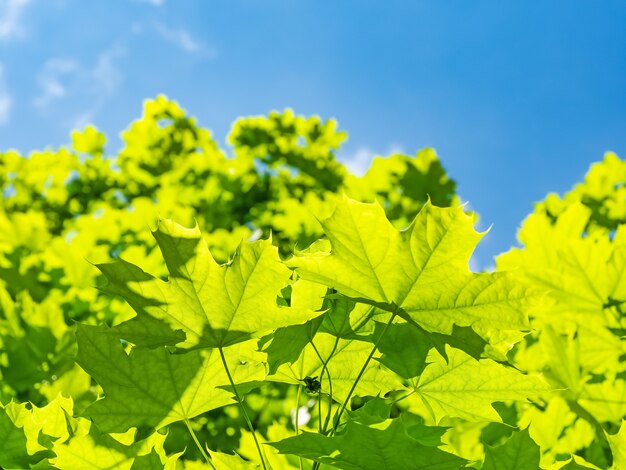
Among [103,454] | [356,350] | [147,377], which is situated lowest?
[103,454]

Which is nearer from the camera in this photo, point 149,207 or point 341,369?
point 341,369

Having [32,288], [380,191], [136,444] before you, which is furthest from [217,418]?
[136,444]

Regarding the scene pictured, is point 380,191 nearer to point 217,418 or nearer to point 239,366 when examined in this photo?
point 217,418

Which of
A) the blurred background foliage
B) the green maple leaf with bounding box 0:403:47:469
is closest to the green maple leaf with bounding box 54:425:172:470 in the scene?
the green maple leaf with bounding box 0:403:47:469

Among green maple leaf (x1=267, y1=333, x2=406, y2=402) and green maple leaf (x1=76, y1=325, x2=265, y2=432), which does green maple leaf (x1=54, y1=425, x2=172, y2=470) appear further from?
green maple leaf (x1=267, y1=333, x2=406, y2=402)

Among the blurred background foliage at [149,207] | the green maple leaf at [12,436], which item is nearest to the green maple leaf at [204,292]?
the green maple leaf at [12,436]

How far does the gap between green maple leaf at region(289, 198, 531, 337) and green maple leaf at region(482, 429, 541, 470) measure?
0.15 meters

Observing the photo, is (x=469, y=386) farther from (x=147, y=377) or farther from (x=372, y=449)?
(x=147, y=377)

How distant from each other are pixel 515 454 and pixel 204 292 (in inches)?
18.8

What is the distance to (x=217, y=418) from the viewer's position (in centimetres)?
332

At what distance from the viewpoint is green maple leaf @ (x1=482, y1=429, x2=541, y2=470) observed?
2.88 feet

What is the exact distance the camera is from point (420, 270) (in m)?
0.89

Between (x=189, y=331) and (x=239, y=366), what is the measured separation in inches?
4.5

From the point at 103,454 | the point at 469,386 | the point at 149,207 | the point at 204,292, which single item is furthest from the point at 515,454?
the point at 149,207
